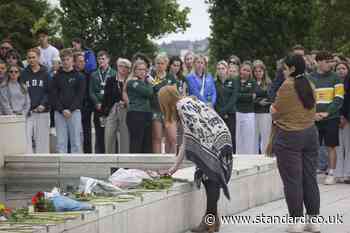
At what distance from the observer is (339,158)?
58.1 feet

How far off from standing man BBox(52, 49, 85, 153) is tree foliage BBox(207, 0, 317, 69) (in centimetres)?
1344

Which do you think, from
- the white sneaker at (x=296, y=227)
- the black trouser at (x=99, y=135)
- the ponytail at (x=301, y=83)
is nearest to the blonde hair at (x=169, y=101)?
the ponytail at (x=301, y=83)

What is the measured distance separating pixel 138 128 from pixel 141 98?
1.68 feet

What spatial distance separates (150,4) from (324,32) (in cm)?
2101

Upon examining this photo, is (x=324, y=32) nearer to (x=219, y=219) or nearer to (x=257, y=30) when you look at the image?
(x=257, y=30)

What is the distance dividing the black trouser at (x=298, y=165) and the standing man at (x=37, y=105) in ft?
25.9

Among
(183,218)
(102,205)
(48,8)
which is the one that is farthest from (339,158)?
(48,8)

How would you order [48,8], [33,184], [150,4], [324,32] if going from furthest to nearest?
[48,8]
[324,32]
[150,4]
[33,184]

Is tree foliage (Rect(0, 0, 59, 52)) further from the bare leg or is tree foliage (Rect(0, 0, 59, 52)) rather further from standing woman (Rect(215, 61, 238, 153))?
the bare leg

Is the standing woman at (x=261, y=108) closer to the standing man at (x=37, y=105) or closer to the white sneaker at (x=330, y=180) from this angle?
the white sneaker at (x=330, y=180)

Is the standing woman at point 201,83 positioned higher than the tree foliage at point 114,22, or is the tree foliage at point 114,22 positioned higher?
the tree foliage at point 114,22

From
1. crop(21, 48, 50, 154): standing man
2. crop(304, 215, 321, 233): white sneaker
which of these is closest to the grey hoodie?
crop(21, 48, 50, 154): standing man

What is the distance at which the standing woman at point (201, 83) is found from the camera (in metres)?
19.2

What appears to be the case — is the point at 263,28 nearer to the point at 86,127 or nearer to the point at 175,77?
the point at 175,77
